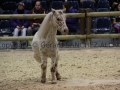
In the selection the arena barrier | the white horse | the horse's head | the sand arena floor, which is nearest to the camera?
the sand arena floor

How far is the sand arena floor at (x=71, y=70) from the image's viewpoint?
5.79 metres

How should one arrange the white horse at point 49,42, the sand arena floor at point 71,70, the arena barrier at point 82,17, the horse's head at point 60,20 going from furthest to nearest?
the arena barrier at point 82,17
the white horse at point 49,42
the horse's head at point 60,20
the sand arena floor at point 71,70

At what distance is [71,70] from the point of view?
24.6 feet

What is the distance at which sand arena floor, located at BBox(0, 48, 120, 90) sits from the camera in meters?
5.79

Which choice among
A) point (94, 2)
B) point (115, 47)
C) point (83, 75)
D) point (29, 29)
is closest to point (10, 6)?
point (29, 29)

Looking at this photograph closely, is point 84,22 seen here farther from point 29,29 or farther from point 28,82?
point 28,82

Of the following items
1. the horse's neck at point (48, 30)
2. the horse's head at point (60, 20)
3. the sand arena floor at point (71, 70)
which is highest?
the horse's head at point (60, 20)

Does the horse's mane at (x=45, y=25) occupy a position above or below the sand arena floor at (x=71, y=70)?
above

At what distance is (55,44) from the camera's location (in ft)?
20.1

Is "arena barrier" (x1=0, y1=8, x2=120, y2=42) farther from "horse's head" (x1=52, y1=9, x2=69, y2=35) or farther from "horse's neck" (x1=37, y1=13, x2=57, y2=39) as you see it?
"horse's head" (x1=52, y1=9, x2=69, y2=35)

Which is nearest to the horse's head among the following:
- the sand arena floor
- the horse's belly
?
the horse's belly

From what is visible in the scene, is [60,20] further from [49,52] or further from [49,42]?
[49,52]

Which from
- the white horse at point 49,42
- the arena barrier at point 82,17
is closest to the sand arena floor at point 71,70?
the white horse at point 49,42

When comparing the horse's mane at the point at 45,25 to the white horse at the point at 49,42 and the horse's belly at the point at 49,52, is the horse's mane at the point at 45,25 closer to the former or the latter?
the white horse at the point at 49,42
